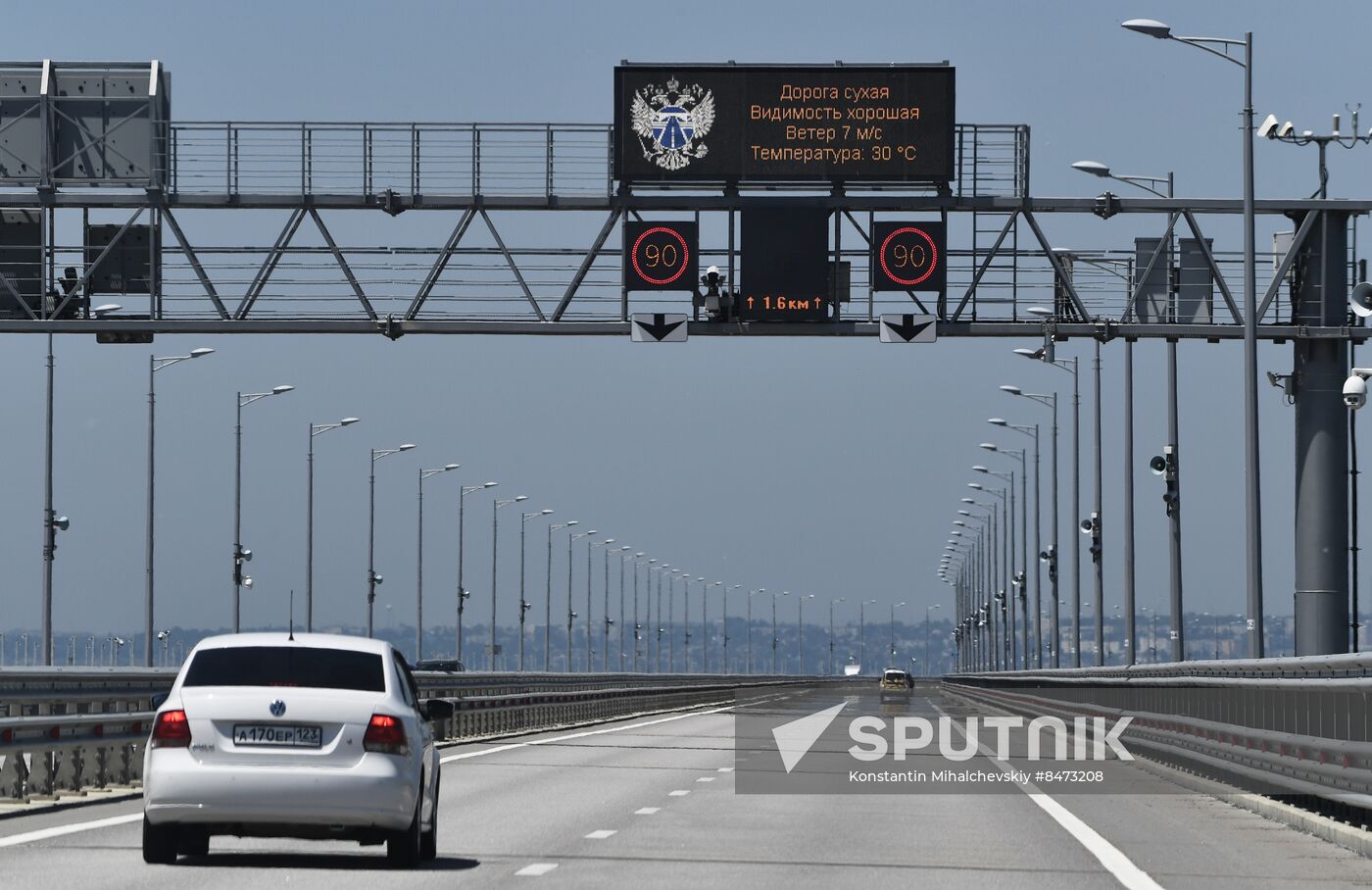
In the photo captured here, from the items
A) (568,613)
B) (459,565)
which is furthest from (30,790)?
(568,613)

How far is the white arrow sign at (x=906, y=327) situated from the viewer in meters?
37.9

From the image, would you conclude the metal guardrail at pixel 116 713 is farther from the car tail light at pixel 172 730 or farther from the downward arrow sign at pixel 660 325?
the downward arrow sign at pixel 660 325

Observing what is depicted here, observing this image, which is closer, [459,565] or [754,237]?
[754,237]

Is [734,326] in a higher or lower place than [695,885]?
higher

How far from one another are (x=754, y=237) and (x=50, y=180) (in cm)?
1053

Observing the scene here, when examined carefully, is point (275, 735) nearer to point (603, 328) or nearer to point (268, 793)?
point (268, 793)

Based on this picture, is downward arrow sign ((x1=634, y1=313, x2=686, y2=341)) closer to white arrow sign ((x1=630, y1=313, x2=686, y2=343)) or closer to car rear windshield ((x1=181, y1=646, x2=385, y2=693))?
white arrow sign ((x1=630, y1=313, x2=686, y2=343))

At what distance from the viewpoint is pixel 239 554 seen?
7544cm

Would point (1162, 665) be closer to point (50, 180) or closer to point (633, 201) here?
point (633, 201)

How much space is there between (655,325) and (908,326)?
145 inches

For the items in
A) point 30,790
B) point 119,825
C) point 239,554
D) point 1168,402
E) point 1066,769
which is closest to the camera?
point 119,825

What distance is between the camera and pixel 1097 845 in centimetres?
1928

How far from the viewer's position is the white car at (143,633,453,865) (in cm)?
1562

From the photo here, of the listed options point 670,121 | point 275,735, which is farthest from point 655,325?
point 275,735
